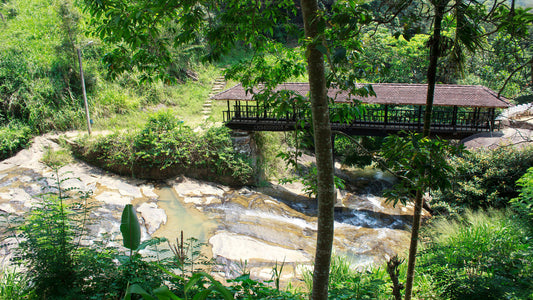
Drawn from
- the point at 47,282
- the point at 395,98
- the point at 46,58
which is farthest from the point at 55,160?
the point at 395,98

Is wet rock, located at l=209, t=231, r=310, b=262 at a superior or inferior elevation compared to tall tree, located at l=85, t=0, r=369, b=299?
inferior

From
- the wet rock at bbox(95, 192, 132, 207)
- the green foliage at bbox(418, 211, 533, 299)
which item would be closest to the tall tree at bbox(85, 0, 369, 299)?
the green foliage at bbox(418, 211, 533, 299)

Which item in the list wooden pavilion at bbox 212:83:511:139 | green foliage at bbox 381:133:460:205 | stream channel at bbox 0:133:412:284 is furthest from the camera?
wooden pavilion at bbox 212:83:511:139

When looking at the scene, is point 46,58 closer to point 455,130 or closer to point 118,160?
point 118,160

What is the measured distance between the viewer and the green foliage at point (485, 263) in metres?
3.45

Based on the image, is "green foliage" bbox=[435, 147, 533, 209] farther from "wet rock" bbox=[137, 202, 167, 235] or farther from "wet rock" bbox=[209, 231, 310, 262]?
"wet rock" bbox=[137, 202, 167, 235]

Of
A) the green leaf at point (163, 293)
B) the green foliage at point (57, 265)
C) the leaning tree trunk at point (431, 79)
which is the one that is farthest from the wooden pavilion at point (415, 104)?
the green leaf at point (163, 293)

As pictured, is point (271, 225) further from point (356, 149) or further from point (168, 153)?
point (356, 149)

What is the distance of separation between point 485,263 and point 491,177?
5.14 metres

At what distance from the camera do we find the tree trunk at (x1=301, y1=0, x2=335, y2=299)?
7.43 feet

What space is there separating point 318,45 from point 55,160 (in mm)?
10777

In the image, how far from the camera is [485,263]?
14.0 ft

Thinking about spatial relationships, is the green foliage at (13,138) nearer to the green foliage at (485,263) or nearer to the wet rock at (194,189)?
the wet rock at (194,189)

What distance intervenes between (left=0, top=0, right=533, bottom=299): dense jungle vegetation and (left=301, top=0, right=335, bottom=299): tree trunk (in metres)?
0.42
